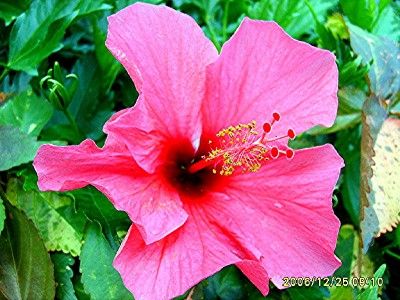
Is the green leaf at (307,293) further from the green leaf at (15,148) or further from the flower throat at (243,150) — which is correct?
the green leaf at (15,148)

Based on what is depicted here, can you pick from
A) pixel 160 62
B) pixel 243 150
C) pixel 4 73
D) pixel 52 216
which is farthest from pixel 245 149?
pixel 4 73

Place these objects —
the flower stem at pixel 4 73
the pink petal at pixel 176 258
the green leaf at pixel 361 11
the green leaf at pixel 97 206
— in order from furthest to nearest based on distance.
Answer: the green leaf at pixel 361 11 → the flower stem at pixel 4 73 → the green leaf at pixel 97 206 → the pink petal at pixel 176 258

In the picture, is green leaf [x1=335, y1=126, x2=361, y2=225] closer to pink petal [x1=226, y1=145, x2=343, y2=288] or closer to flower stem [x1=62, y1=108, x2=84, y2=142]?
pink petal [x1=226, y1=145, x2=343, y2=288]

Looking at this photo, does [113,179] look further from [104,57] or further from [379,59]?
[379,59]

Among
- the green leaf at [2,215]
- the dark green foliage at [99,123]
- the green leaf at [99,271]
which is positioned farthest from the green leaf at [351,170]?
the green leaf at [2,215]

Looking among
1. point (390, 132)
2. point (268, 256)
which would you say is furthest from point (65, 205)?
point (390, 132)

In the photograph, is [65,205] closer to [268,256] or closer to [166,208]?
[166,208]
